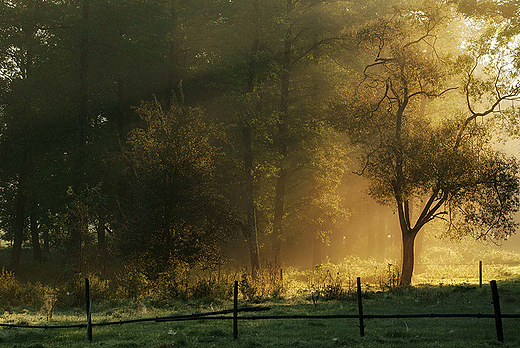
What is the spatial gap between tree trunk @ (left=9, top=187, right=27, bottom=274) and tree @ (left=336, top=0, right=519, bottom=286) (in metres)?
24.4

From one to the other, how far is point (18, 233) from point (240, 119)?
1999cm

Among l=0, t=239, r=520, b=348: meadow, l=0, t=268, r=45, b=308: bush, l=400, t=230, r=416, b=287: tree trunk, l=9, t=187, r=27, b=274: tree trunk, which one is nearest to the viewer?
l=0, t=239, r=520, b=348: meadow

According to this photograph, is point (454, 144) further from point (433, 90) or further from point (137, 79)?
point (137, 79)

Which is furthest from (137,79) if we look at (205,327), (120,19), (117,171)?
(205,327)

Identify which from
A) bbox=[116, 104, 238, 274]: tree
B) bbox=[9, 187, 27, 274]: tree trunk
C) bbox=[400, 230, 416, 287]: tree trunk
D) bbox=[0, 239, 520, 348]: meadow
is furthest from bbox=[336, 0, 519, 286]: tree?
bbox=[9, 187, 27, 274]: tree trunk

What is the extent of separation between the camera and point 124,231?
22078mm

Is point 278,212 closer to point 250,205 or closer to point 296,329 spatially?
point 250,205

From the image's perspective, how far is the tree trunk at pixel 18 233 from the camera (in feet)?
122

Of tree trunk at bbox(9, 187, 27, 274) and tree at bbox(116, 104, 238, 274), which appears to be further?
tree trunk at bbox(9, 187, 27, 274)

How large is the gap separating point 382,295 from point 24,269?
107 feet

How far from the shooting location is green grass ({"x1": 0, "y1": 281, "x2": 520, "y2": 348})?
1169 centimetres

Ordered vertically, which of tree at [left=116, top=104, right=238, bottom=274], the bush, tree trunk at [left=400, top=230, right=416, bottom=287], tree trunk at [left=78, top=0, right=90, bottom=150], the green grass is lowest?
the green grass

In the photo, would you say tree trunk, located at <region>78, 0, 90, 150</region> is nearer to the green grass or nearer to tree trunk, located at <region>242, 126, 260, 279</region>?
tree trunk, located at <region>242, 126, 260, 279</region>

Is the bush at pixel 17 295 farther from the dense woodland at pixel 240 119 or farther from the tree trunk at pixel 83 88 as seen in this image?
the tree trunk at pixel 83 88
